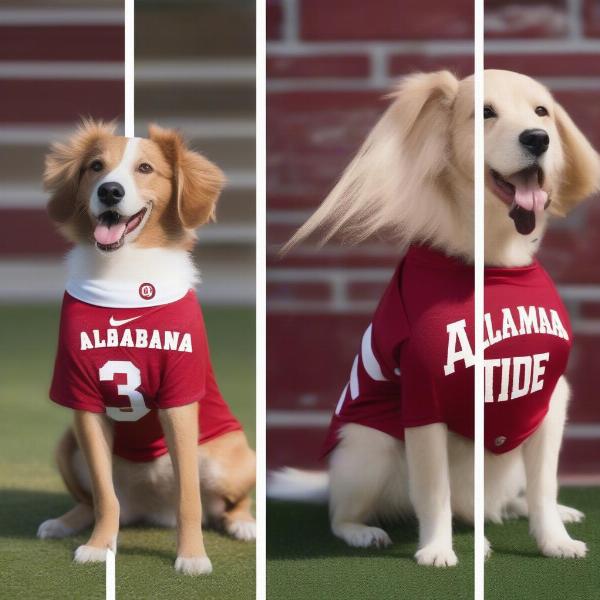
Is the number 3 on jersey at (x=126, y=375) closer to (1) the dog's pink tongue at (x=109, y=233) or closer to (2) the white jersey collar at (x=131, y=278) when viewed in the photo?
(2) the white jersey collar at (x=131, y=278)

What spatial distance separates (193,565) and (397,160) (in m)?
0.97

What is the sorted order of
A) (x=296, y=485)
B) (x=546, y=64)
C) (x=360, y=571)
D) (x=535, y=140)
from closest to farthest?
(x=535, y=140) → (x=360, y=571) → (x=546, y=64) → (x=296, y=485)

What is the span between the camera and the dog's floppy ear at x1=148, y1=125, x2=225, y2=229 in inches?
87.2

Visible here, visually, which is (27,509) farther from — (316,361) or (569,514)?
(569,514)

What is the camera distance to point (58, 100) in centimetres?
234

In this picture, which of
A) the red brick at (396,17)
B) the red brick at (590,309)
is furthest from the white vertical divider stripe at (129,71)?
the red brick at (590,309)

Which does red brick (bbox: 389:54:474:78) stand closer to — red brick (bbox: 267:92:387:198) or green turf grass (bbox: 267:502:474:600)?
red brick (bbox: 267:92:387:198)

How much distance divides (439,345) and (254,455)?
50cm

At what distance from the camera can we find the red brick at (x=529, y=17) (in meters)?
2.38

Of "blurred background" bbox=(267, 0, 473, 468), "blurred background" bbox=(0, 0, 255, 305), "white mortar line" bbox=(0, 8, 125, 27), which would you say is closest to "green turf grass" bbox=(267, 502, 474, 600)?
"blurred background" bbox=(267, 0, 473, 468)

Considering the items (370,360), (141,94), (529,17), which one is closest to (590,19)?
(529,17)

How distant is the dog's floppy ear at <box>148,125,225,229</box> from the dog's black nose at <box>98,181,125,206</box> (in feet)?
0.40

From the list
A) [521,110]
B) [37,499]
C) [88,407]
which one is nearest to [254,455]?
[88,407]

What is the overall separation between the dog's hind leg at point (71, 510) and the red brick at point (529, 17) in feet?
4.41
